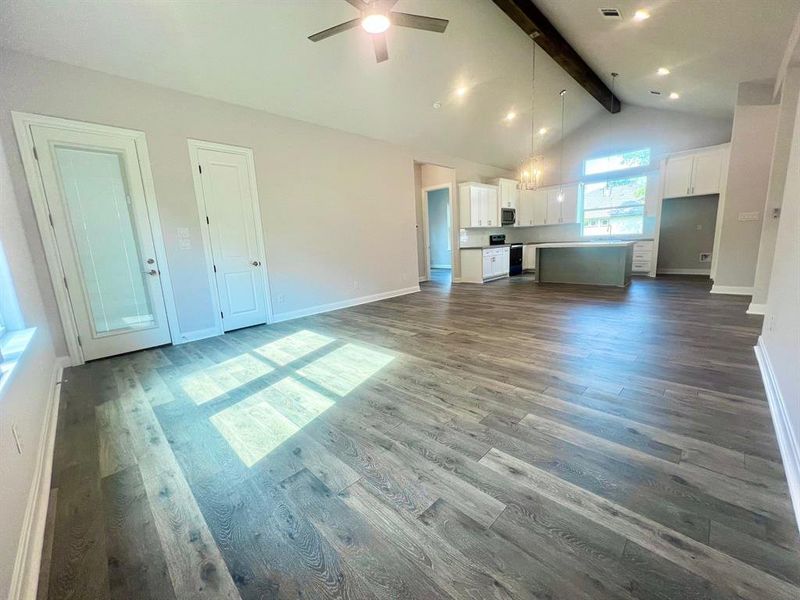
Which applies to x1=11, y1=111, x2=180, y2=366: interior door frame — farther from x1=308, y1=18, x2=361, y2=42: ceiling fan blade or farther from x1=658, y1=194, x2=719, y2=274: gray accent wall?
x1=658, y1=194, x2=719, y2=274: gray accent wall

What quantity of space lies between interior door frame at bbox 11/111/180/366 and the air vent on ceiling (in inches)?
218

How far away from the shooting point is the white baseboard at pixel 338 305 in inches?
196

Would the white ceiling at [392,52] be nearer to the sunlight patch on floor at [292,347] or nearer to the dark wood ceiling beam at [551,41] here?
Result: the dark wood ceiling beam at [551,41]

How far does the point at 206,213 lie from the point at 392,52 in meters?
3.15

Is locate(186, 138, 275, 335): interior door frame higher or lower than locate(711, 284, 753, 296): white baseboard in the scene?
higher

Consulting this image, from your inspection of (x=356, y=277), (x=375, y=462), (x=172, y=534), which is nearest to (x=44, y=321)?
(x=172, y=534)

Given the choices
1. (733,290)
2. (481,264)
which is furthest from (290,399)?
(733,290)

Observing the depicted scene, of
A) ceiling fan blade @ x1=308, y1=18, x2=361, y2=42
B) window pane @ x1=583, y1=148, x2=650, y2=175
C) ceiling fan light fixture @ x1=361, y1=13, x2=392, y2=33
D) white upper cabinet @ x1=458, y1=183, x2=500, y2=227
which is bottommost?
white upper cabinet @ x1=458, y1=183, x2=500, y2=227

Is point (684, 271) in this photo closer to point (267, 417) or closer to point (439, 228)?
point (439, 228)

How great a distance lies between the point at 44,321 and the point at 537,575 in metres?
4.35

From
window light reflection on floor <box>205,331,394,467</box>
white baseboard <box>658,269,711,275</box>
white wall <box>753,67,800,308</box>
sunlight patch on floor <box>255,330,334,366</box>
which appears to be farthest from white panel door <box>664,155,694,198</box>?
sunlight patch on floor <box>255,330,334,366</box>

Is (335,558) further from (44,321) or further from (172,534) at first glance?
(44,321)

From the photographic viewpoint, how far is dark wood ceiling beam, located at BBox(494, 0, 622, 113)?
4.01m

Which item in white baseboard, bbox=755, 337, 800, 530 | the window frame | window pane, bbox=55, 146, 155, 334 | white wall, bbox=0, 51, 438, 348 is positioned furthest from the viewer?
the window frame
